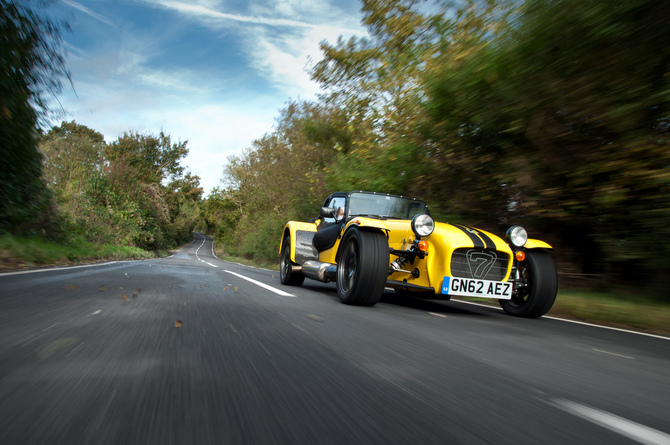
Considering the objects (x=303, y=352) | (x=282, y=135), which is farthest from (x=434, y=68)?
(x=282, y=135)

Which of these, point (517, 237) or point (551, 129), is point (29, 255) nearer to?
point (517, 237)

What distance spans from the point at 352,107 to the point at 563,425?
16.7m

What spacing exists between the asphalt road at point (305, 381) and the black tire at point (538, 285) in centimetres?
109

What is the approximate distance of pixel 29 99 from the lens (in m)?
9.37

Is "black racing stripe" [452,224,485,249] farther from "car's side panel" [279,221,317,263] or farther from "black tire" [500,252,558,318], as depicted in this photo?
"car's side panel" [279,221,317,263]

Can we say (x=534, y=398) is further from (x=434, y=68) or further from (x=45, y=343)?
(x=434, y=68)

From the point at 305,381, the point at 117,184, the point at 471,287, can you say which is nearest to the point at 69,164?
the point at 117,184

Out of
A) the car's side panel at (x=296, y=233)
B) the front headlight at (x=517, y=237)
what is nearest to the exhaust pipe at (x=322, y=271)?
the car's side panel at (x=296, y=233)

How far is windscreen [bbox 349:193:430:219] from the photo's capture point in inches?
273

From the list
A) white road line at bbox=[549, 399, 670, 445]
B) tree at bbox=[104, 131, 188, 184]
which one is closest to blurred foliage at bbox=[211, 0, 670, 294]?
white road line at bbox=[549, 399, 670, 445]

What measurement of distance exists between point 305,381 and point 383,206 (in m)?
5.14

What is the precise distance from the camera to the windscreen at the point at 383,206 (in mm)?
6941

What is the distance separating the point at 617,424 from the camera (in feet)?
5.74

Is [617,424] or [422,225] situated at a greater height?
[422,225]
